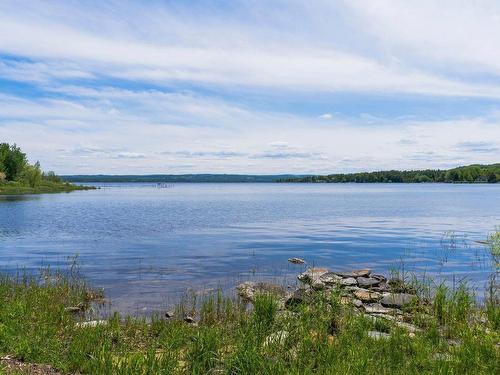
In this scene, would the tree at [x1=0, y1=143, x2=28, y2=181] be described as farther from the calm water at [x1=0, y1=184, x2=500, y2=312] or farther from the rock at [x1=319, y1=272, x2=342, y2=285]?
the rock at [x1=319, y1=272, x2=342, y2=285]

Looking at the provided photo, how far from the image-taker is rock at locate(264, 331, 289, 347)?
10.8 m

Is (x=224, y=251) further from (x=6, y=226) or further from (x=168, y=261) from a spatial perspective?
(x=6, y=226)

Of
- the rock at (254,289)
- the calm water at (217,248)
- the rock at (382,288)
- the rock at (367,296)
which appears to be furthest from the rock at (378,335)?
the calm water at (217,248)

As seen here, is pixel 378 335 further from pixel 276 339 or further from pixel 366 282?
pixel 366 282

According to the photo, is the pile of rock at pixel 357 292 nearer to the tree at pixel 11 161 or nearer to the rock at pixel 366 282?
the rock at pixel 366 282

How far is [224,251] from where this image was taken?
3453 cm

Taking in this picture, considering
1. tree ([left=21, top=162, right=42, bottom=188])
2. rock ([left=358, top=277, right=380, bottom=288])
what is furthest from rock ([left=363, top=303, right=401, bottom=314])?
tree ([left=21, top=162, right=42, bottom=188])

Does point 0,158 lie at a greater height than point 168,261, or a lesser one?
greater

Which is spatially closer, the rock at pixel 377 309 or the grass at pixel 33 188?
the rock at pixel 377 309

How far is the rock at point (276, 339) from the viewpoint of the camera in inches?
426

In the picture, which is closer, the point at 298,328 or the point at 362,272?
the point at 298,328

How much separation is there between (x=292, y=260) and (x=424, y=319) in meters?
16.1

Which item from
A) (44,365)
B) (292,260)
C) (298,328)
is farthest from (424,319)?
(292,260)

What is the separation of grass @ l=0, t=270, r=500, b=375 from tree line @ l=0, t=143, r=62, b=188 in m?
139
